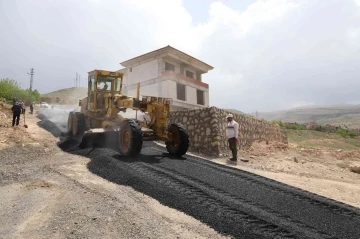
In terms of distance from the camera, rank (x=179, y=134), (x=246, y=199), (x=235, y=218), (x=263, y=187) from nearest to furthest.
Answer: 1. (x=235, y=218)
2. (x=246, y=199)
3. (x=263, y=187)
4. (x=179, y=134)

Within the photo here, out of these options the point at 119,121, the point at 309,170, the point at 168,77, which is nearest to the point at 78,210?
the point at 119,121

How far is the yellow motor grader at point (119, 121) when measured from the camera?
7676 mm

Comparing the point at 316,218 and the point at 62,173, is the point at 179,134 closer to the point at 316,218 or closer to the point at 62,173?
the point at 62,173

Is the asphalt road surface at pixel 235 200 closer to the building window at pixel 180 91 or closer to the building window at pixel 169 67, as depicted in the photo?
the building window at pixel 180 91

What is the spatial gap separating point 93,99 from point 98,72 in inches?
43.5

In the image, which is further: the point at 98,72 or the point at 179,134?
the point at 98,72

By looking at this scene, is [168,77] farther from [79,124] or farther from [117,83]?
[79,124]

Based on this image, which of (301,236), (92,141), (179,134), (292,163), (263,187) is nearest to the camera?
(301,236)

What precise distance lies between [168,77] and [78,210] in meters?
22.4

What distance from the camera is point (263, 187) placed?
5793mm

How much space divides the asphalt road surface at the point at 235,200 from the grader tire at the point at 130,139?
0.91ft

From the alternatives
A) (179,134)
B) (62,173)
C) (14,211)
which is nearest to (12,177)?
(62,173)

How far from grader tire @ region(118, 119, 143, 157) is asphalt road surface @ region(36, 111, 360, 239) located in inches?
11.0

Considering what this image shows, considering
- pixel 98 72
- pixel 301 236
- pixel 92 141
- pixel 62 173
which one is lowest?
pixel 301 236
